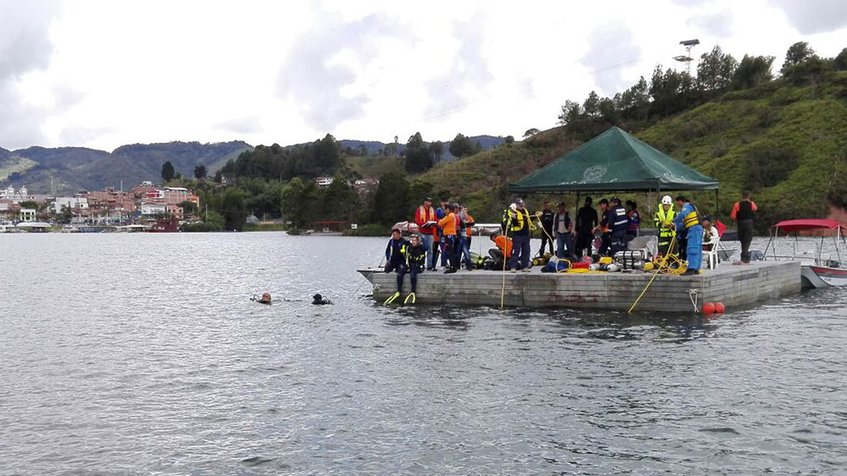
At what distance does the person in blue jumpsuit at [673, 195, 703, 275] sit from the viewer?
70.0 ft

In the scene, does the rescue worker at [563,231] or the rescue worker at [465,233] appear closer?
the rescue worker at [465,233]

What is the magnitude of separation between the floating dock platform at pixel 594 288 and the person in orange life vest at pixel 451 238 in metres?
0.69

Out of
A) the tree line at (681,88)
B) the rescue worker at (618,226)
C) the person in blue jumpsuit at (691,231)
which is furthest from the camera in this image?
the tree line at (681,88)

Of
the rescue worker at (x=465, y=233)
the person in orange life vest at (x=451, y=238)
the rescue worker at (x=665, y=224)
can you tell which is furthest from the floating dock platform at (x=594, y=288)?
the rescue worker at (x=665, y=224)

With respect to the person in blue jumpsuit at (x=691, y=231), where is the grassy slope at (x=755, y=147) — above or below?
above

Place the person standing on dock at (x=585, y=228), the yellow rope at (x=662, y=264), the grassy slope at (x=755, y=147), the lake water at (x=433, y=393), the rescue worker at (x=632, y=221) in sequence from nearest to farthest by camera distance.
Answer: the lake water at (x=433, y=393) < the yellow rope at (x=662, y=264) < the rescue worker at (x=632, y=221) < the person standing on dock at (x=585, y=228) < the grassy slope at (x=755, y=147)

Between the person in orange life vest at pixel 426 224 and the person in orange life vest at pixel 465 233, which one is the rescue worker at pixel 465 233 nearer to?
the person in orange life vest at pixel 465 233

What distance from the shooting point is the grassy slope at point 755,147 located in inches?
3241

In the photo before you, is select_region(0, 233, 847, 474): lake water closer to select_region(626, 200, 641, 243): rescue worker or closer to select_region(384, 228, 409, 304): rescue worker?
select_region(384, 228, 409, 304): rescue worker

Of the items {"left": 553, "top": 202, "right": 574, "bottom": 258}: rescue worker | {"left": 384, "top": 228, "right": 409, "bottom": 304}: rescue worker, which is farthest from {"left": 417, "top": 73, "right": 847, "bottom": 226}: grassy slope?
{"left": 384, "top": 228, "right": 409, "bottom": 304}: rescue worker

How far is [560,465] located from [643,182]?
15.4 metres

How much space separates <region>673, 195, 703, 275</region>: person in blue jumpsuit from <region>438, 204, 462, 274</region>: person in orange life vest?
7.17m

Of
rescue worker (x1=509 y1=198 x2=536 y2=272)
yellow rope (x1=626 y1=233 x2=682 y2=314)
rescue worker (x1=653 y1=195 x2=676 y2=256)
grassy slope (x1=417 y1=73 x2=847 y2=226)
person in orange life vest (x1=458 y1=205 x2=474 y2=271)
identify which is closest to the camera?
yellow rope (x1=626 y1=233 x2=682 y2=314)

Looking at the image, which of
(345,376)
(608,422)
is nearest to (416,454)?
(608,422)
